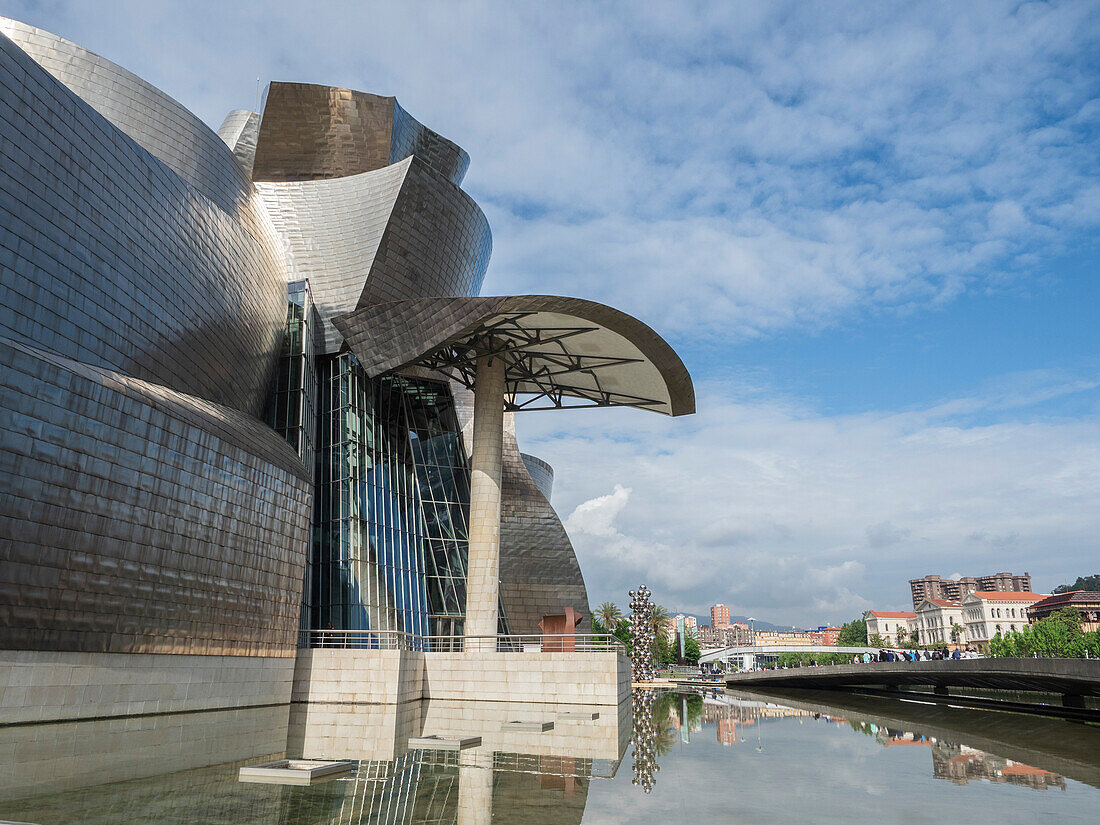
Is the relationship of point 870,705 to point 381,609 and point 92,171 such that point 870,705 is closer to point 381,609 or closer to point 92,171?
point 381,609

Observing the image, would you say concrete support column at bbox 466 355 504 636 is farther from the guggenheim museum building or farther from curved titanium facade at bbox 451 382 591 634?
curved titanium facade at bbox 451 382 591 634

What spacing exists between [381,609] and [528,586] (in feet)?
36.0

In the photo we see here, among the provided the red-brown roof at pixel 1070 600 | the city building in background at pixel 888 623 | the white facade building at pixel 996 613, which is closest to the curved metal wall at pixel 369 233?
the white facade building at pixel 996 613

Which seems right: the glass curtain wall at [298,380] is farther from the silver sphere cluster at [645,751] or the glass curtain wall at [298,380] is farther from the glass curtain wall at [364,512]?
the silver sphere cluster at [645,751]

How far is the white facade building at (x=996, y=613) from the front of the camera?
12494 centimetres

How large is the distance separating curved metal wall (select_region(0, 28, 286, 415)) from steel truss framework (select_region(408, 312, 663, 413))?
21.8 feet

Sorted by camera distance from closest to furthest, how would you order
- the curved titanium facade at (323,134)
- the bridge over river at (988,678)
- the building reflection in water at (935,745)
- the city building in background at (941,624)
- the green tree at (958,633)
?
the building reflection in water at (935,745) → the bridge over river at (988,678) → the curved titanium facade at (323,134) → the green tree at (958,633) → the city building in background at (941,624)

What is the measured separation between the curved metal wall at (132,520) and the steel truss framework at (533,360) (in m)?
8.61

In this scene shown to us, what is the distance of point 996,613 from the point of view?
12606 cm

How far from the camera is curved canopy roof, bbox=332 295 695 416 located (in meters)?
25.4

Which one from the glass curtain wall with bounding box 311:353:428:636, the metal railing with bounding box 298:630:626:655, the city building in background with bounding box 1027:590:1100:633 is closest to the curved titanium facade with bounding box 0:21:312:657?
the metal railing with bounding box 298:630:626:655

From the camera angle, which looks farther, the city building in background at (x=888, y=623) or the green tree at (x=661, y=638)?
the city building in background at (x=888, y=623)

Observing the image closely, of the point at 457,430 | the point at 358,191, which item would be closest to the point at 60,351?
the point at 358,191

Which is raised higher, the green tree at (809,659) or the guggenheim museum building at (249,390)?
the guggenheim museum building at (249,390)
